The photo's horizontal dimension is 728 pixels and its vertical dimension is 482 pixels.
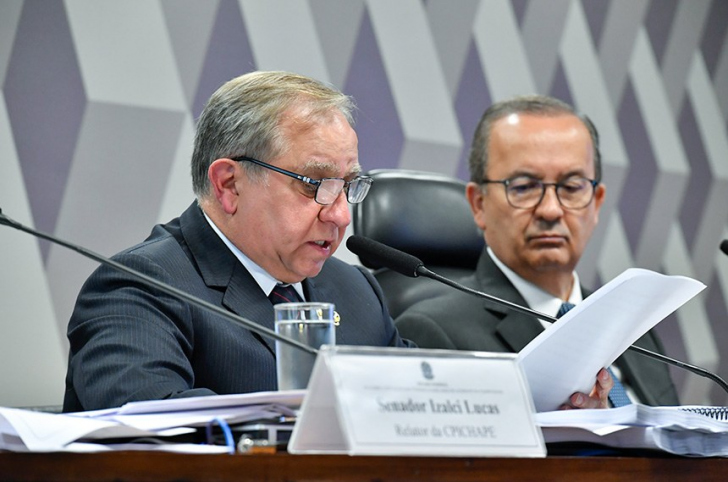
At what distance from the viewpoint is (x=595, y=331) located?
1.31 m

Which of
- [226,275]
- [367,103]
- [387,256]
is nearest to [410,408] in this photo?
[387,256]

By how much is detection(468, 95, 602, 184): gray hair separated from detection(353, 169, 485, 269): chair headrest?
9 cm

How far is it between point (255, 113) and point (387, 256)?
415 millimetres

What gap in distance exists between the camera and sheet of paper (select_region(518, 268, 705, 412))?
1281mm

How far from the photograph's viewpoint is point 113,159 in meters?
2.57

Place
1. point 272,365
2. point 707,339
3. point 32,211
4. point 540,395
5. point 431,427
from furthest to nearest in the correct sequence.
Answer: point 707,339 < point 32,211 < point 272,365 < point 540,395 < point 431,427

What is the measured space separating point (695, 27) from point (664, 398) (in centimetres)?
226

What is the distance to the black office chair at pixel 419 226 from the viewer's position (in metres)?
2.50

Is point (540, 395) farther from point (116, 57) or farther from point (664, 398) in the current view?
point (116, 57)

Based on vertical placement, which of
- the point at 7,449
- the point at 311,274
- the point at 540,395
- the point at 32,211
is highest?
the point at 32,211

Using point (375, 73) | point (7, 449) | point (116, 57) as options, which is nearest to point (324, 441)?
point (7, 449)

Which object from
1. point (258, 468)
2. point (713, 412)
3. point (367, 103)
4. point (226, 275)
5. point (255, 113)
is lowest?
point (713, 412)

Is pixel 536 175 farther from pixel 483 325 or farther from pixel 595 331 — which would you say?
pixel 595 331

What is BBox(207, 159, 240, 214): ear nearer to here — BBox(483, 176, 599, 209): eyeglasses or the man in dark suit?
the man in dark suit
